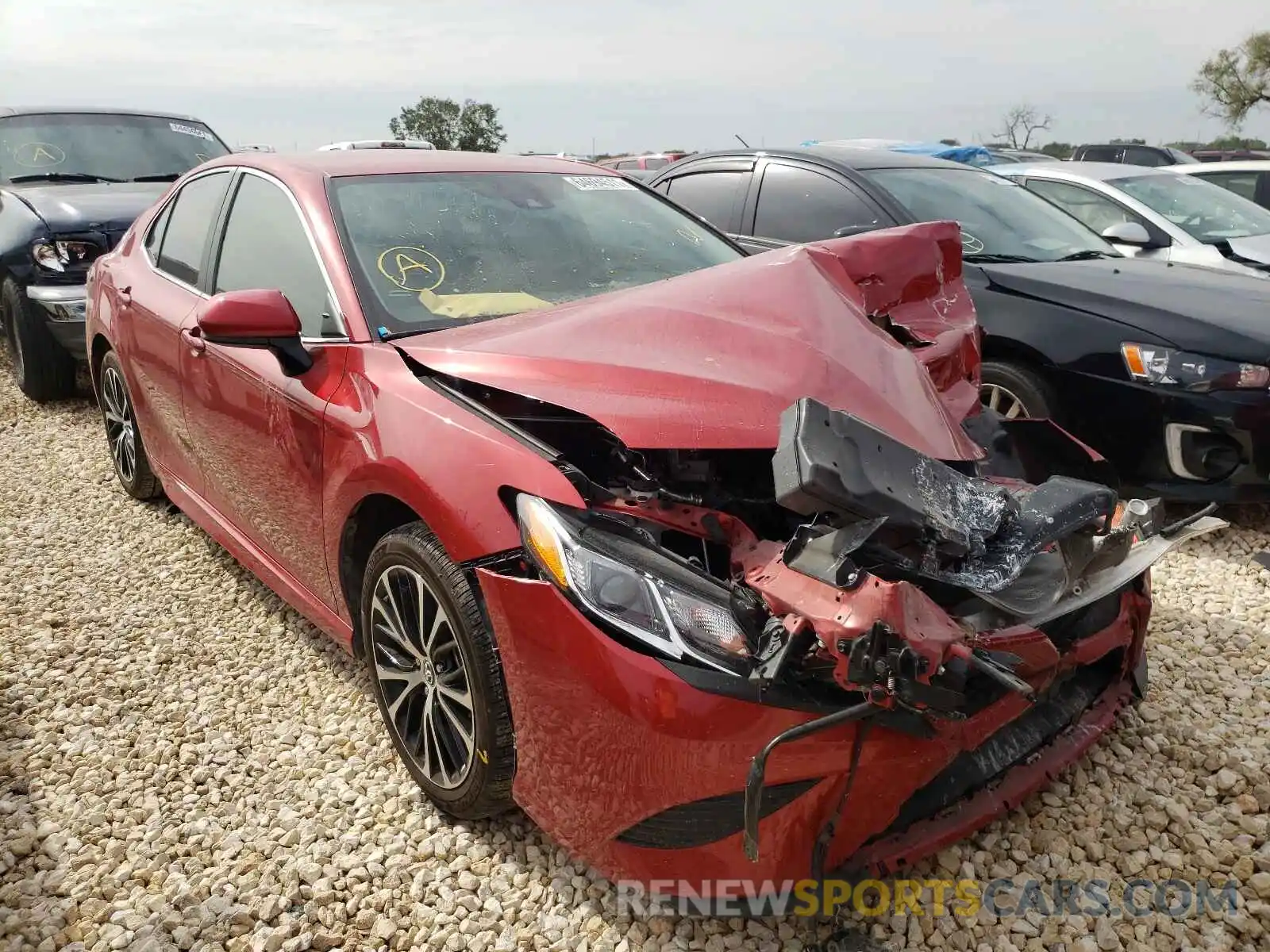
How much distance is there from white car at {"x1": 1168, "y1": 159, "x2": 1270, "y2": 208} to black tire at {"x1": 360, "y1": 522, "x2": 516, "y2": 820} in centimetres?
934

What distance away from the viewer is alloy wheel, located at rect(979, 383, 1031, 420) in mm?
4043

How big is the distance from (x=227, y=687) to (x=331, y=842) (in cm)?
94

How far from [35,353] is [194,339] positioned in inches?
155

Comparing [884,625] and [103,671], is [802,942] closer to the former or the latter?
[884,625]

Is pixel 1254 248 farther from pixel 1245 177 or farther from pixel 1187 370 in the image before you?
pixel 1187 370

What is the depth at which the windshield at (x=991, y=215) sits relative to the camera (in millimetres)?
4598

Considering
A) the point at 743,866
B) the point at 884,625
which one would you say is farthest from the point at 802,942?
the point at 884,625

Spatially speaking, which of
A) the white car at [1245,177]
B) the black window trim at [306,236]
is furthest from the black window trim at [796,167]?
the white car at [1245,177]

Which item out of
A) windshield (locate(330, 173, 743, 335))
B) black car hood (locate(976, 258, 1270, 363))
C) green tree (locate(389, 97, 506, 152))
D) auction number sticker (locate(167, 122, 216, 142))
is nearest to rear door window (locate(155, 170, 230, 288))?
windshield (locate(330, 173, 743, 335))

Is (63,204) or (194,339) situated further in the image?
(63,204)

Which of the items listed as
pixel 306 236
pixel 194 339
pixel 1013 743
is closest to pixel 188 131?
pixel 194 339

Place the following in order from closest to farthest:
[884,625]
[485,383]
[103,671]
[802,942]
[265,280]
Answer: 1. [884,625]
2. [802,942]
3. [485,383]
4. [265,280]
5. [103,671]

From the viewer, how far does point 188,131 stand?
7.71 metres

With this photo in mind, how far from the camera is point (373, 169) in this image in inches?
119
